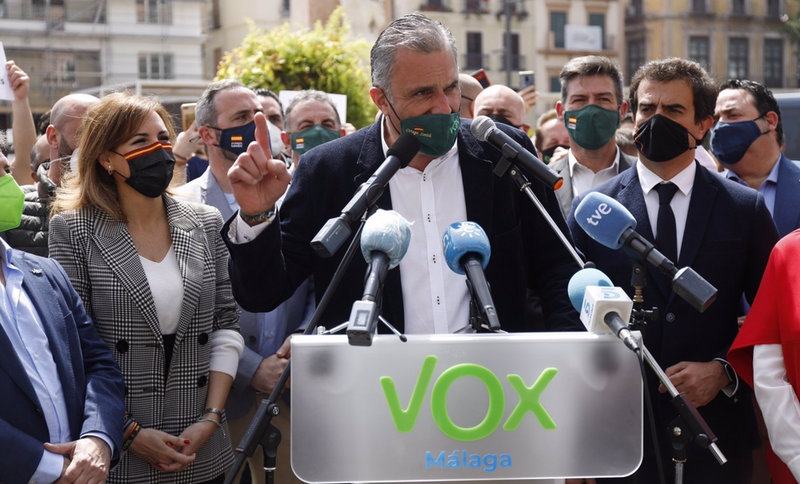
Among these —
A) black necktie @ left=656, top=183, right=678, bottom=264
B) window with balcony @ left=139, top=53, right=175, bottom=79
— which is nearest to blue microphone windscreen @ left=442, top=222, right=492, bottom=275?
black necktie @ left=656, top=183, right=678, bottom=264

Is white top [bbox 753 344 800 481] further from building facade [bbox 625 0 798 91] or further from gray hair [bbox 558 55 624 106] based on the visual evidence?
building facade [bbox 625 0 798 91]

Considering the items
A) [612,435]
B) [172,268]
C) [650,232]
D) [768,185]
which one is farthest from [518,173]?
[768,185]

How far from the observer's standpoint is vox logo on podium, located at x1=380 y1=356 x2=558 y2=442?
2.28 metres

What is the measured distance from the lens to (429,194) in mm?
3244

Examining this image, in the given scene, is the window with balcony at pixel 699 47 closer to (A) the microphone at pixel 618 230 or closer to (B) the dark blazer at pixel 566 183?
(B) the dark blazer at pixel 566 183

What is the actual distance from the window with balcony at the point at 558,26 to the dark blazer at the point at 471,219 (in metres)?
43.7

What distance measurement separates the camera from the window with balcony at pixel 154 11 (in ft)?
133

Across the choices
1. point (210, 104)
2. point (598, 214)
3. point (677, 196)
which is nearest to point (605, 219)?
point (598, 214)

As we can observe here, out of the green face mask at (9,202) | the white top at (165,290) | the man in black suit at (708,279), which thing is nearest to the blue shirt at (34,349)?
the green face mask at (9,202)

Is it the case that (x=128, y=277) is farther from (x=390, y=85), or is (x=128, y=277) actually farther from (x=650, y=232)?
(x=650, y=232)

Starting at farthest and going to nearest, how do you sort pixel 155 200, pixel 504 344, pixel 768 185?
pixel 768 185 → pixel 155 200 → pixel 504 344

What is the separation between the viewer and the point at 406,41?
3.14 m

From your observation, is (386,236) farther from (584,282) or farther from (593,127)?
(593,127)

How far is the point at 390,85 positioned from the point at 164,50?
39.5 m
